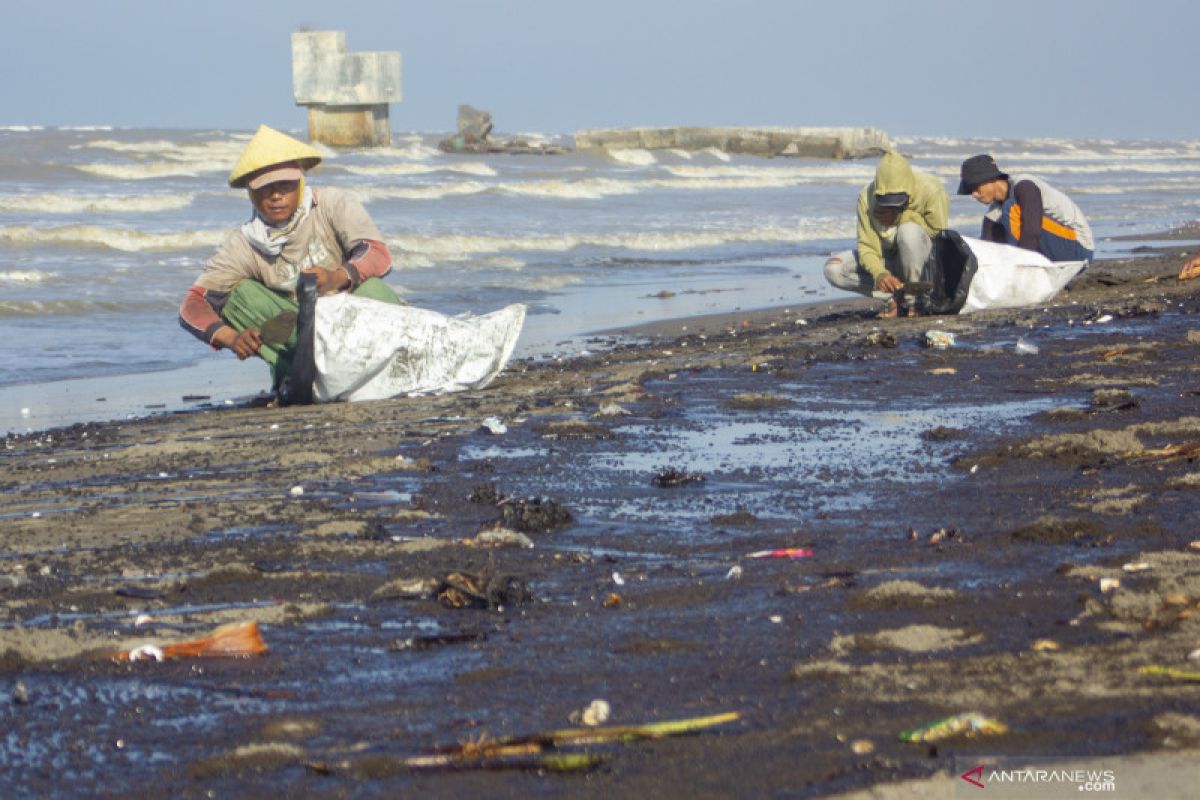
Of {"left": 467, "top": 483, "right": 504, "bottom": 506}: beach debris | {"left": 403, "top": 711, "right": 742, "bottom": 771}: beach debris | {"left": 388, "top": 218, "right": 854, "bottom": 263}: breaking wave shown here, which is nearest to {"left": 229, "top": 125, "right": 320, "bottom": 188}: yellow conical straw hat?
{"left": 467, "top": 483, "right": 504, "bottom": 506}: beach debris

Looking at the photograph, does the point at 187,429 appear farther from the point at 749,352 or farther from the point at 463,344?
the point at 749,352

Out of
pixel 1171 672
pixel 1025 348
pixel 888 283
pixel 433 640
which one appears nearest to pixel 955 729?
pixel 1171 672

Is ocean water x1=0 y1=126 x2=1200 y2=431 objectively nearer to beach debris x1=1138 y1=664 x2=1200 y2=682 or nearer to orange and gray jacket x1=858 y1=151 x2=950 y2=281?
orange and gray jacket x1=858 y1=151 x2=950 y2=281

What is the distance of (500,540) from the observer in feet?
14.1

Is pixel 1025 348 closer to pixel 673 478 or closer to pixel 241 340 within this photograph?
pixel 673 478

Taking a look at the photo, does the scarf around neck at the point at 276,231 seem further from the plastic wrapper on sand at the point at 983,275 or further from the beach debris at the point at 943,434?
the plastic wrapper on sand at the point at 983,275

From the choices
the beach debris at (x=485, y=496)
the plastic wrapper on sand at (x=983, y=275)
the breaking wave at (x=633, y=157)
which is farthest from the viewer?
the breaking wave at (x=633, y=157)

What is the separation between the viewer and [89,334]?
11.8 meters

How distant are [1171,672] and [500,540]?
197cm

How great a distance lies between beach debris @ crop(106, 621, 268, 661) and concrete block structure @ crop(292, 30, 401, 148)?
42.8 metres

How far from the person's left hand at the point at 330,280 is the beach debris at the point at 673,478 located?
8.11ft

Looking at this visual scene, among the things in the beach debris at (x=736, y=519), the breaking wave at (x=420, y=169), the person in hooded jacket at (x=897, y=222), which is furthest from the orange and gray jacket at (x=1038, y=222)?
the breaking wave at (x=420, y=169)

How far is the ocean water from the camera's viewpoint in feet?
34.5

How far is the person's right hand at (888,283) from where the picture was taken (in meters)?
9.33
